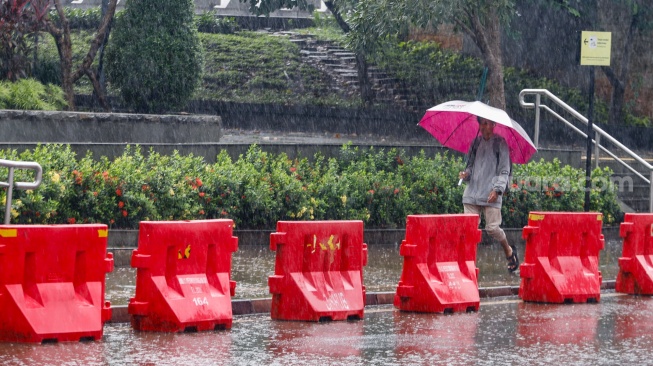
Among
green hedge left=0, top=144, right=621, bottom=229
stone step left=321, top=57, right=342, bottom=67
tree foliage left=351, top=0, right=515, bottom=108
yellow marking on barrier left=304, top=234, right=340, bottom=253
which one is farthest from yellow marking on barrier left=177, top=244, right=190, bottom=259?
stone step left=321, top=57, right=342, bottom=67

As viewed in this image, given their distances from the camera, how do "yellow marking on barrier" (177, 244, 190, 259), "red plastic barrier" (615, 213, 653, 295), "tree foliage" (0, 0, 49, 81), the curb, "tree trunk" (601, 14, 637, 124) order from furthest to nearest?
"tree trunk" (601, 14, 637, 124) < "tree foliage" (0, 0, 49, 81) < "red plastic barrier" (615, 213, 653, 295) < the curb < "yellow marking on barrier" (177, 244, 190, 259)

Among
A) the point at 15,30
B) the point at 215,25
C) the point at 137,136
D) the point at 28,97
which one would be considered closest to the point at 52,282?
the point at 137,136

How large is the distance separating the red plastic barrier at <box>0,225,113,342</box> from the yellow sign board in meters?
8.31

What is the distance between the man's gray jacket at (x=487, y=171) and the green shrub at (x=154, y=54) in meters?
6.90

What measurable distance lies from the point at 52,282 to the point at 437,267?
3.86 metres

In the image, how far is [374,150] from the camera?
17859mm

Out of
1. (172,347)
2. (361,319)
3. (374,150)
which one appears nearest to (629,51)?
(374,150)

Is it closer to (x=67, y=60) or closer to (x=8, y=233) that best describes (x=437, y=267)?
(x=8, y=233)

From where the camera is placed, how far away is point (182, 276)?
9734 millimetres

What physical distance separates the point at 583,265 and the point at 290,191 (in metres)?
4.62

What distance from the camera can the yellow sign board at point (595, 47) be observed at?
Answer: 15438mm

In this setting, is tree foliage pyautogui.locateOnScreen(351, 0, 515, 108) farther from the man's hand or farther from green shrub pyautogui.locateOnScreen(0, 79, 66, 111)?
the man's hand

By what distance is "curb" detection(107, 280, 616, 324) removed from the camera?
10.1 meters

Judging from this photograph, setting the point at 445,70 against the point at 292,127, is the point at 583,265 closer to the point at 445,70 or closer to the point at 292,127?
the point at 292,127
